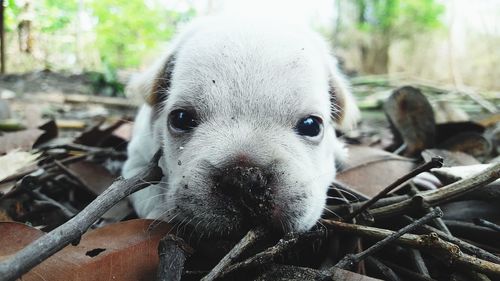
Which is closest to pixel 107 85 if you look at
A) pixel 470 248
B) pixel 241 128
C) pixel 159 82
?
pixel 159 82

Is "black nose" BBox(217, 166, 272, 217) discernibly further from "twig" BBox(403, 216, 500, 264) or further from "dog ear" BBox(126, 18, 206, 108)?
"dog ear" BBox(126, 18, 206, 108)

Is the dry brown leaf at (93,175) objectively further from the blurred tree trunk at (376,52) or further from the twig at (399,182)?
the blurred tree trunk at (376,52)

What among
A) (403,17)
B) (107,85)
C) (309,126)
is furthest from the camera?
(403,17)

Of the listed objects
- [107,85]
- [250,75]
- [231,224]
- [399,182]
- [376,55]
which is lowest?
[107,85]

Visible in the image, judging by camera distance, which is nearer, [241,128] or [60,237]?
[60,237]

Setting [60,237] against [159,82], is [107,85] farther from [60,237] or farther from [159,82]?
[60,237]

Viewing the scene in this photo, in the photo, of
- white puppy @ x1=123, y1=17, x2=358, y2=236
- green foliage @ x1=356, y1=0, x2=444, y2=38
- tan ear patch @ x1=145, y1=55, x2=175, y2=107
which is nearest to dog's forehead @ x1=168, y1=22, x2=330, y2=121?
white puppy @ x1=123, y1=17, x2=358, y2=236
